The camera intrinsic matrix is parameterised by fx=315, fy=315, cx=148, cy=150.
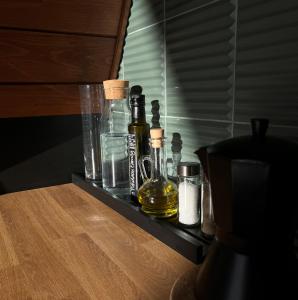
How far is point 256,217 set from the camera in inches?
16.0

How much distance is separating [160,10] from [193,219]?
2.08ft

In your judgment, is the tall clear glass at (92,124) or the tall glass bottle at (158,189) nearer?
the tall glass bottle at (158,189)

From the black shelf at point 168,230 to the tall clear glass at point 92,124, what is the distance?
Result: 0.56 ft

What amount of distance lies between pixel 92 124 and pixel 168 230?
57 centimetres

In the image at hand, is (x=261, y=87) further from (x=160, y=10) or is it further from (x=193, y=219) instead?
(x=160, y=10)

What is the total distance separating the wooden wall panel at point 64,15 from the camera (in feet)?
3.12

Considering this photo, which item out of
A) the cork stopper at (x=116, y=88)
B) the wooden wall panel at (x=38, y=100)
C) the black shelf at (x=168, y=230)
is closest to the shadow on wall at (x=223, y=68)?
the cork stopper at (x=116, y=88)

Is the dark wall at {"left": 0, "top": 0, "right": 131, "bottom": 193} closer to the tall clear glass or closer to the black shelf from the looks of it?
the tall clear glass

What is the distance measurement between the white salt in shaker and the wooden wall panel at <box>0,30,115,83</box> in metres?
0.65

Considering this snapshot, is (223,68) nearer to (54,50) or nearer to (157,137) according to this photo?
(157,137)

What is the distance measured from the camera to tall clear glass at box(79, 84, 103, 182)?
3.69 ft

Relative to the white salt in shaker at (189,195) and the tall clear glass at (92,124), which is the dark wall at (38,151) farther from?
the white salt in shaker at (189,195)

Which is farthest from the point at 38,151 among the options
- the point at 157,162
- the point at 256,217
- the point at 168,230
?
the point at 256,217

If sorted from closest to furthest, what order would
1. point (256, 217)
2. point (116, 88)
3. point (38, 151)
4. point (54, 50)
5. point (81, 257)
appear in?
point (256, 217)
point (81, 257)
point (116, 88)
point (54, 50)
point (38, 151)
